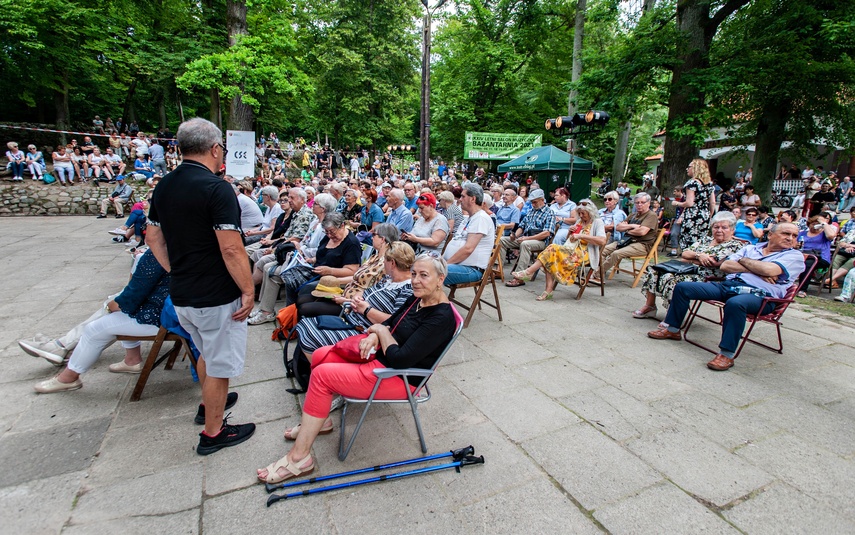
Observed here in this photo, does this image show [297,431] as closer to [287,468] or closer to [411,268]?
[287,468]

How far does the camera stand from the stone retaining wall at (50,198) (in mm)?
12516

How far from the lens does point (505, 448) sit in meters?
2.31

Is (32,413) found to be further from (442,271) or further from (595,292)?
(595,292)

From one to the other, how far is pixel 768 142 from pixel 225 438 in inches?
600

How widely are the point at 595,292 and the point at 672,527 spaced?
418cm

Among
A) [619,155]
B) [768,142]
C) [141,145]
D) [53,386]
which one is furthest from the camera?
[141,145]

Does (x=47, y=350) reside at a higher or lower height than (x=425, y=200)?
lower

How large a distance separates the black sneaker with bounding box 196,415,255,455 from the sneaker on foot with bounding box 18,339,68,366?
173cm

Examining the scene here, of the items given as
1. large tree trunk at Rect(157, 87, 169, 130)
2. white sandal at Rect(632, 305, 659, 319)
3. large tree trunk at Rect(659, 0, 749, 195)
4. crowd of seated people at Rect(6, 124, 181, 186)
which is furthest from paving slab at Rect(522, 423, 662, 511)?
large tree trunk at Rect(157, 87, 169, 130)

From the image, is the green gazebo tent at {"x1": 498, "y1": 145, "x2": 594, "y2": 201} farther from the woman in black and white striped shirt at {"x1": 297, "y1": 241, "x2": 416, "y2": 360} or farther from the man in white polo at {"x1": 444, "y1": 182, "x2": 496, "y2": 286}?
the woman in black and white striped shirt at {"x1": 297, "y1": 241, "x2": 416, "y2": 360}

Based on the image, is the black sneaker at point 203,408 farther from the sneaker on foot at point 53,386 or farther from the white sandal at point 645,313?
the white sandal at point 645,313

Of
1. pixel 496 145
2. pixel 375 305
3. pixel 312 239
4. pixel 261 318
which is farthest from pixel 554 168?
pixel 375 305

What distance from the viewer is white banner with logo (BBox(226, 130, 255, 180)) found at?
941 centimetres

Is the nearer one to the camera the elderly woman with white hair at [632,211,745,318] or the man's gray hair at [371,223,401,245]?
the man's gray hair at [371,223,401,245]
